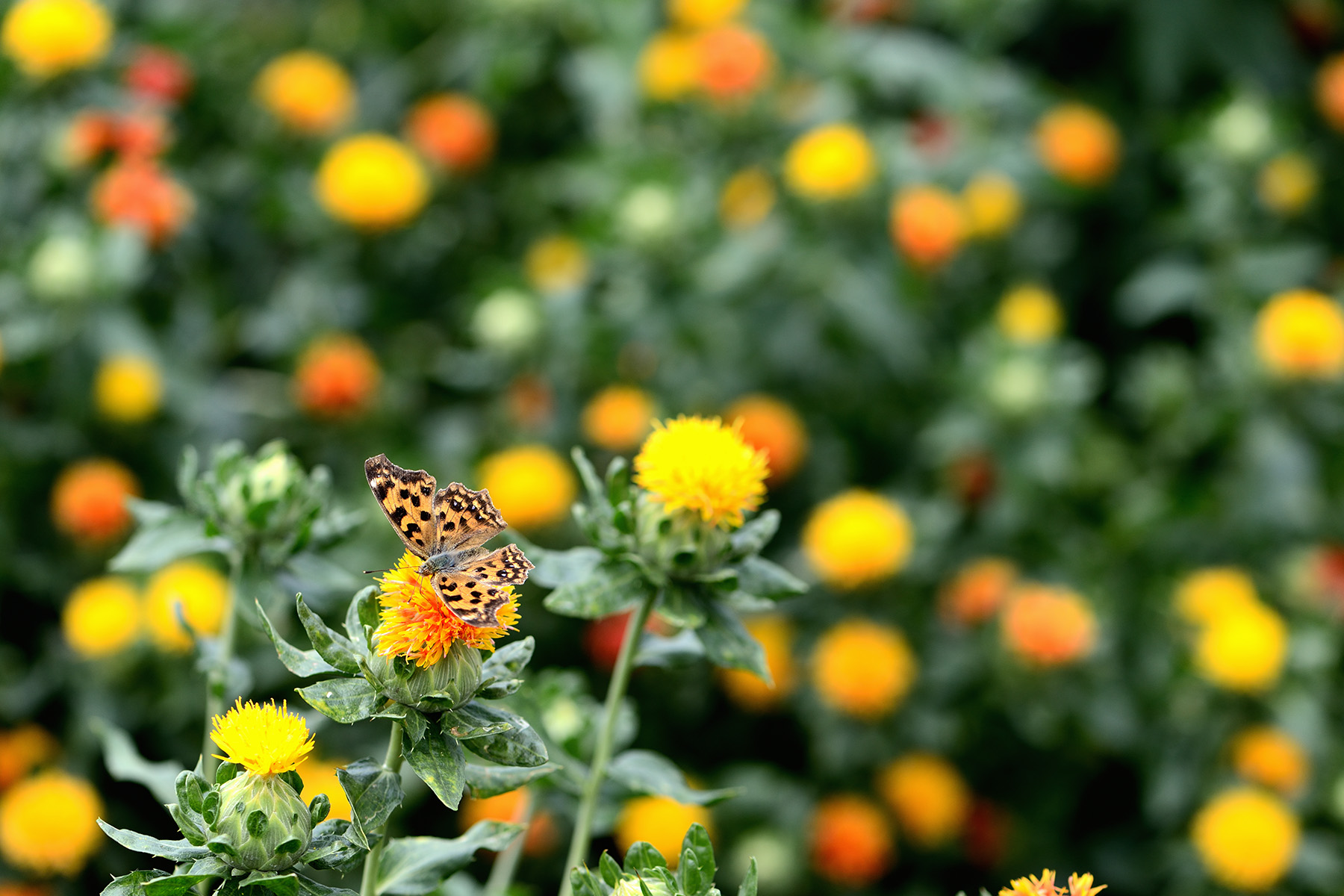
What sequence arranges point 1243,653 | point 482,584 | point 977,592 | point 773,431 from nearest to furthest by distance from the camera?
point 482,584 → point 1243,653 → point 977,592 → point 773,431

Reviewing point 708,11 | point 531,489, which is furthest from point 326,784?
point 708,11

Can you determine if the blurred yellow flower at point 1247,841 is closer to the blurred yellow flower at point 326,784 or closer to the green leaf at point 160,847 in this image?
the blurred yellow flower at point 326,784

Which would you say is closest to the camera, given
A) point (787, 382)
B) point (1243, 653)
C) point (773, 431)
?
point (1243, 653)

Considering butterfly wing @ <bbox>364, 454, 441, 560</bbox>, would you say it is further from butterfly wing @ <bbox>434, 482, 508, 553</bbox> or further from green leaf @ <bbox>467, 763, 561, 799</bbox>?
green leaf @ <bbox>467, 763, 561, 799</bbox>

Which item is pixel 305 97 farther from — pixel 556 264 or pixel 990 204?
pixel 990 204

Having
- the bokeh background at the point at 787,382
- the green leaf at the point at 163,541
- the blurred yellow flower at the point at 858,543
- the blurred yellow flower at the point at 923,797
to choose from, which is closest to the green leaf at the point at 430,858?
the green leaf at the point at 163,541

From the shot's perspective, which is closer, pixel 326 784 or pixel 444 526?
pixel 444 526
